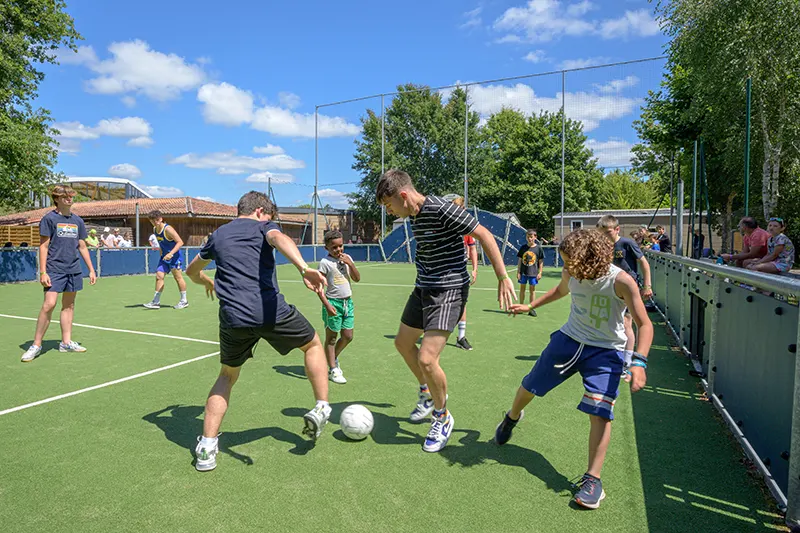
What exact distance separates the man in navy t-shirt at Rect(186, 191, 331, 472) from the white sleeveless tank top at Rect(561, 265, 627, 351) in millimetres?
1655

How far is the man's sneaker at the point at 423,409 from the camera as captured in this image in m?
4.25

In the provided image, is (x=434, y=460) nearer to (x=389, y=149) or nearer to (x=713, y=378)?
(x=713, y=378)

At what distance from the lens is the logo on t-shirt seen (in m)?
6.44

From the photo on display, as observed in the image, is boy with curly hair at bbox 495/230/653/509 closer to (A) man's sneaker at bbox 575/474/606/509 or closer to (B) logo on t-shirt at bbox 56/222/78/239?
(A) man's sneaker at bbox 575/474/606/509

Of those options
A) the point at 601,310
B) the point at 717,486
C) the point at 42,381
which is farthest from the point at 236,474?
the point at 42,381

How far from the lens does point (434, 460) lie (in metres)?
3.51

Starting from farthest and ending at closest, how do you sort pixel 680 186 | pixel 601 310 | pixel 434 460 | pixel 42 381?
pixel 680 186, pixel 42 381, pixel 434 460, pixel 601 310

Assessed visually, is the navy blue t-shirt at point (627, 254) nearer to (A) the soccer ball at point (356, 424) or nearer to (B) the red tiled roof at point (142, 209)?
(A) the soccer ball at point (356, 424)

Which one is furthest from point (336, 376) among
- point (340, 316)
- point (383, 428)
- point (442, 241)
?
point (442, 241)

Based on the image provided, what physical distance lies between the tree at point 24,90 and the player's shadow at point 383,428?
55.9 feet

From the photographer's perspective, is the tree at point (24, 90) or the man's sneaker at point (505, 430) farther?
the tree at point (24, 90)

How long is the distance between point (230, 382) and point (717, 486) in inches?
126

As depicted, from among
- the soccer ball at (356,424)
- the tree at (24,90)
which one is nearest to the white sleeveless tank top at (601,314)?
the soccer ball at (356,424)

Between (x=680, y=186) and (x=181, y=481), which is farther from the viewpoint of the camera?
(x=680, y=186)
